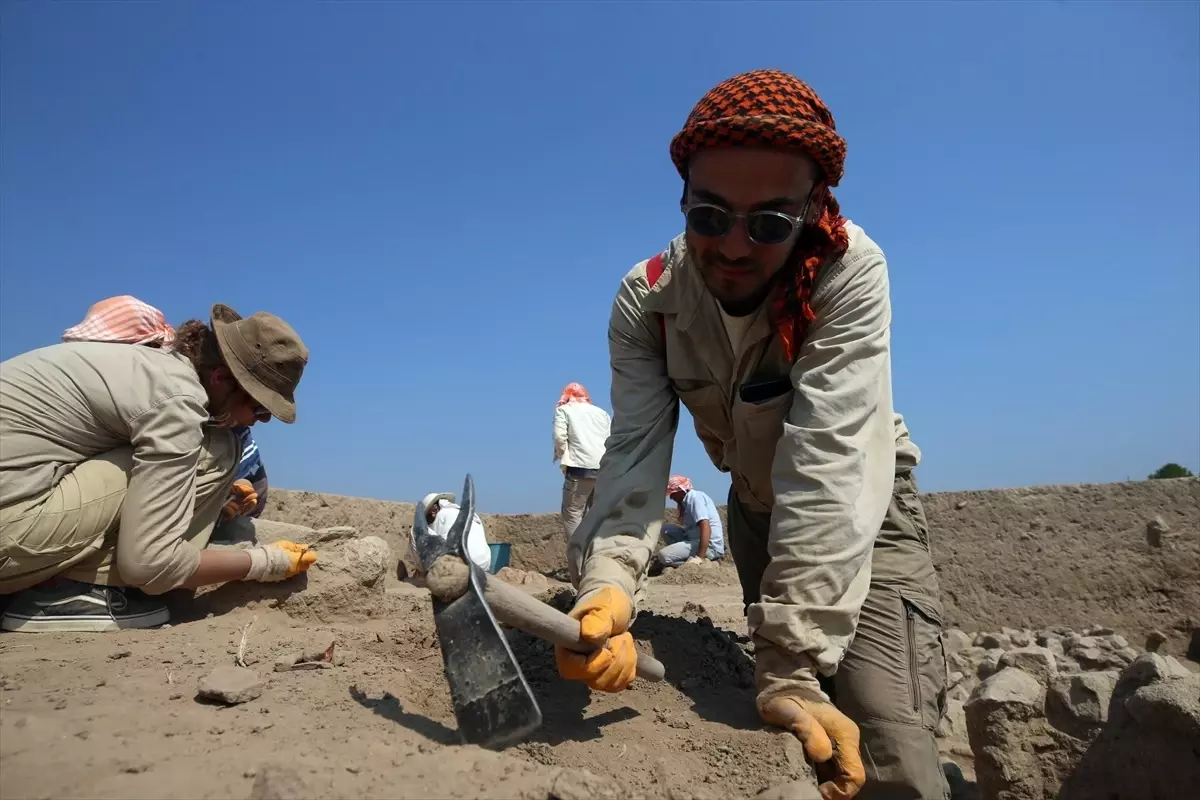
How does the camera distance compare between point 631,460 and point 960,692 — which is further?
point 960,692

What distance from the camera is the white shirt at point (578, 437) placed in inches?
272

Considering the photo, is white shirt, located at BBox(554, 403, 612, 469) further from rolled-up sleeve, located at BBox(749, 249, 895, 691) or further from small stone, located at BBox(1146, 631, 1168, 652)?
rolled-up sleeve, located at BBox(749, 249, 895, 691)

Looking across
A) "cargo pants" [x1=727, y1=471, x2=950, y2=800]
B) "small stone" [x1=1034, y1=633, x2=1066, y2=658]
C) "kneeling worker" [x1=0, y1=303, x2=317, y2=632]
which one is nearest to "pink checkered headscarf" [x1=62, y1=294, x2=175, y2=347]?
"kneeling worker" [x1=0, y1=303, x2=317, y2=632]

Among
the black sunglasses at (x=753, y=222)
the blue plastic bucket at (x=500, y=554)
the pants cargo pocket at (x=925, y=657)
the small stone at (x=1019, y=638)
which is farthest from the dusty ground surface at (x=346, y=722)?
the blue plastic bucket at (x=500, y=554)

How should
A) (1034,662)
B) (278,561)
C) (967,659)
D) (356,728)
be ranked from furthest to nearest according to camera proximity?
(967,659)
(1034,662)
(278,561)
(356,728)

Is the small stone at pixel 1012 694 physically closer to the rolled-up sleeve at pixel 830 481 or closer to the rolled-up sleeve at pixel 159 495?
the rolled-up sleeve at pixel 830 481

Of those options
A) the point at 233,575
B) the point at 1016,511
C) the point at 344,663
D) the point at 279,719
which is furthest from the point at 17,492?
the point at 1016,511

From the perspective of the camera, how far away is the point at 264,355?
117 inches

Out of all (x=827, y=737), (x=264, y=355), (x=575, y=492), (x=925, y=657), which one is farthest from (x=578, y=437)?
(x=827, y=737)

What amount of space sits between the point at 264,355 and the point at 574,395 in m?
4.63

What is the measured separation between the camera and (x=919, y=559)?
2352 mm

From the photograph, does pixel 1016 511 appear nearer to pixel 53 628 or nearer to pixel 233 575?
pixel 233 575

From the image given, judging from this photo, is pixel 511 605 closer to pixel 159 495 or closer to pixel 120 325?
pixel 159 495

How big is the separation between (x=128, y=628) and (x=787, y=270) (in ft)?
8.02
